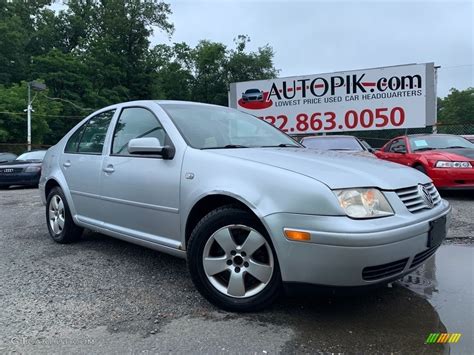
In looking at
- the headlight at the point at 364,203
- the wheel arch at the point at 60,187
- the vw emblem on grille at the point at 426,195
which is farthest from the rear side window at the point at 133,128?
the vw emblem on grille at the point at 426,195

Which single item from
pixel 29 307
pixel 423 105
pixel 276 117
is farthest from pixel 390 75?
pixel 29 307

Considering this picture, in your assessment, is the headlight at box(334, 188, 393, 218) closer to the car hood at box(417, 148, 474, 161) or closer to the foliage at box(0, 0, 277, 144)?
the car hood at box(417, 148, 474, 161)

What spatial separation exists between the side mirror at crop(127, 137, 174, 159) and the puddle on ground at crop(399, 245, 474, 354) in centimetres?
218

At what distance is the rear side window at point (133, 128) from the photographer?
3.77 meters

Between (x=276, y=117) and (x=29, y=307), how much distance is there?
568 inches

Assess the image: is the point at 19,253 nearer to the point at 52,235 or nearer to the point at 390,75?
the point at 52,235

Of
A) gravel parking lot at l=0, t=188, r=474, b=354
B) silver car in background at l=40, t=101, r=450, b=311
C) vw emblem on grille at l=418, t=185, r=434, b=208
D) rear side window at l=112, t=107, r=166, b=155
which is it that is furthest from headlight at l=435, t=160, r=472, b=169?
rear side window at l=112, t=107, r=166, b=155

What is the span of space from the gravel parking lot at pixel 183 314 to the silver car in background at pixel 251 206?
0.27 meters

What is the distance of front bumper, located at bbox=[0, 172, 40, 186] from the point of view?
1241 cm

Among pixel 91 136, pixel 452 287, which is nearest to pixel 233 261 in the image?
pixel 452 287

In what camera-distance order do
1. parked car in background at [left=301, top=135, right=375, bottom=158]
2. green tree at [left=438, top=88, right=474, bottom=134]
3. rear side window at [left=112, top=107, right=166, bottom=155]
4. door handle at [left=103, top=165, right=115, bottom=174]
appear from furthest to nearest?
green tree at [left=438, top=88, right=474, bottom=134] < parked car in background at [left=301, top=135, right=375, bottom=158] < door handle at [left=103, top=165, right=115, bottom=174] < rear side window at [left=112, top=107, right=166, bottom=155]

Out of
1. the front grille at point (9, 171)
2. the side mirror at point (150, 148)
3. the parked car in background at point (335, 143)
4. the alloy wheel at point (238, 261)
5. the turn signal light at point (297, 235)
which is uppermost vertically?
the parked car in background at point (335, 143)

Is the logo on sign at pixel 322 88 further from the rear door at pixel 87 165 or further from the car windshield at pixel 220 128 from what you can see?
the rear door at pixel 87 165

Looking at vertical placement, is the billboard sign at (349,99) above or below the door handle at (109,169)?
above
